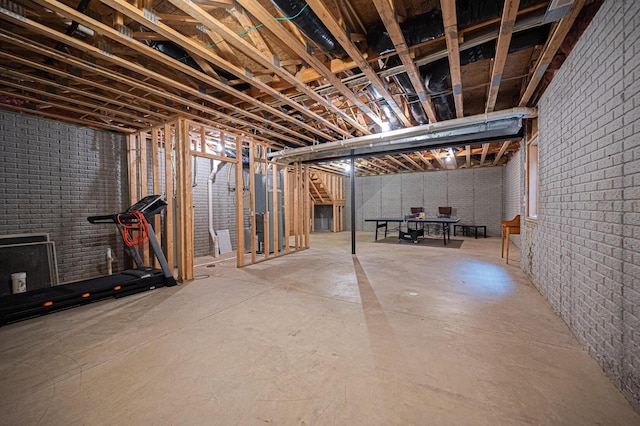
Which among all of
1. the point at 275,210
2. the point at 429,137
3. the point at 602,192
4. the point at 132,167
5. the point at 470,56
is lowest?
the point at 275,210

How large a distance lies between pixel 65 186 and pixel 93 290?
7.20 feet

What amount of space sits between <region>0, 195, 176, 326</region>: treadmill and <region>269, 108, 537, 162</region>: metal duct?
125 inches

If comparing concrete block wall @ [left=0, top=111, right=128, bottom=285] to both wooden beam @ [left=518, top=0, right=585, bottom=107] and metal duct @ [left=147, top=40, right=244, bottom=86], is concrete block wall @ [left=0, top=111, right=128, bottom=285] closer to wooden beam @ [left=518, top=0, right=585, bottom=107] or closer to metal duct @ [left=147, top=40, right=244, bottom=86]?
metal duct @ [left=147, top=40, right=244, bottom=86]

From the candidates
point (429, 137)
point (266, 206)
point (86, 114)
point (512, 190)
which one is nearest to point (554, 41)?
point (429, 137)

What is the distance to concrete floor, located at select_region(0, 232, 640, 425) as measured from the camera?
136 centimetres

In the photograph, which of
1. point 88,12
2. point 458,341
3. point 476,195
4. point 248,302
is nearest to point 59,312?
point 248,302

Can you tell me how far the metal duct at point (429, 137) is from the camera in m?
3.72

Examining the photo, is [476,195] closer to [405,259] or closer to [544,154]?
[405,259]

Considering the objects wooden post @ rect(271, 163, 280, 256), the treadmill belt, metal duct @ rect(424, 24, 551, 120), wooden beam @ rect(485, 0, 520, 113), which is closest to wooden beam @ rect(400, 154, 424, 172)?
metal duct @ rect(424, 24, 551, 120)

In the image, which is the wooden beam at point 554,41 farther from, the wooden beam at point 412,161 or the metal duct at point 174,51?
the wooden beam at point 412,161

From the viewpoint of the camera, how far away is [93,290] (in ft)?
9.67

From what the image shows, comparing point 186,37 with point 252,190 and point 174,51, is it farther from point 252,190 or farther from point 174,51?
point 252,190

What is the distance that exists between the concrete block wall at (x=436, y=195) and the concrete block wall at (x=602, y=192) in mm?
7418

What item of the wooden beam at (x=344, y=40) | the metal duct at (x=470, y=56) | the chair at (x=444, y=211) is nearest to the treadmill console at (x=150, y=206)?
the wooden beam at (x=344, y=40)
